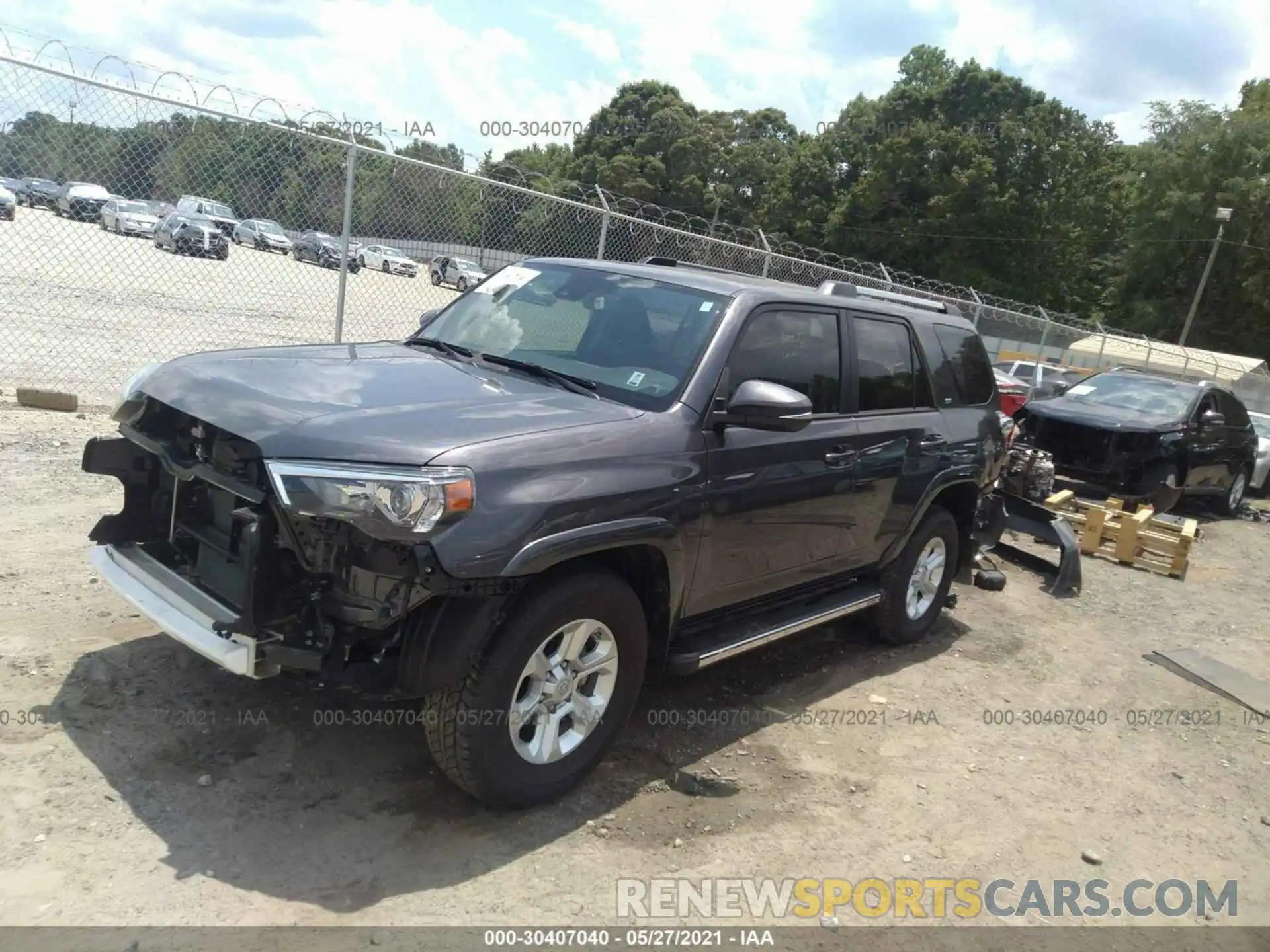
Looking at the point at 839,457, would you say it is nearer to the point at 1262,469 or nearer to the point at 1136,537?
the point at 1136,537

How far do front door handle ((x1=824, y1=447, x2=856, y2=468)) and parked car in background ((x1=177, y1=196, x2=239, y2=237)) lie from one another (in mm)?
6699

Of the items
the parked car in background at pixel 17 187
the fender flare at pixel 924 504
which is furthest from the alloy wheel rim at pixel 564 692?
the parked car in background at pixel 17 187

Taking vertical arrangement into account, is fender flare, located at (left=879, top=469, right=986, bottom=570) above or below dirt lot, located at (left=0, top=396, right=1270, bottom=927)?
above

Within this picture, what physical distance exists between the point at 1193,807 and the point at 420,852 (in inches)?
138

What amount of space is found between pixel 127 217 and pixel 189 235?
0.79 metres

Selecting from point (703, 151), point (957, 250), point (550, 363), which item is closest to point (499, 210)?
point (550, 363)

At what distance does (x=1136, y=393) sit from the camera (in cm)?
1076

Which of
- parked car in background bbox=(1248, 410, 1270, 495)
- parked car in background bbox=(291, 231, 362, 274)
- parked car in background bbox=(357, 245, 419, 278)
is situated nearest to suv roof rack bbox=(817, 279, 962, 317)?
parked car in background bbox=(291, 231, 362, 274)

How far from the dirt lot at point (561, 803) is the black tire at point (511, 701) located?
0.58 feet

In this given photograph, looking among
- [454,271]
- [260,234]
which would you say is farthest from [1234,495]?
[260,234]

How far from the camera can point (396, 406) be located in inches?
128

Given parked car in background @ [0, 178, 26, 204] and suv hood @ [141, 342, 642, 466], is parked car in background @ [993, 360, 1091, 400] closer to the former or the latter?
parked car in background @ [0, 178, 26, 204]

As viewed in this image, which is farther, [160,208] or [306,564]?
[160,208]

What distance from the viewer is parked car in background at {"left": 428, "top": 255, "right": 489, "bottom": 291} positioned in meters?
10.8
